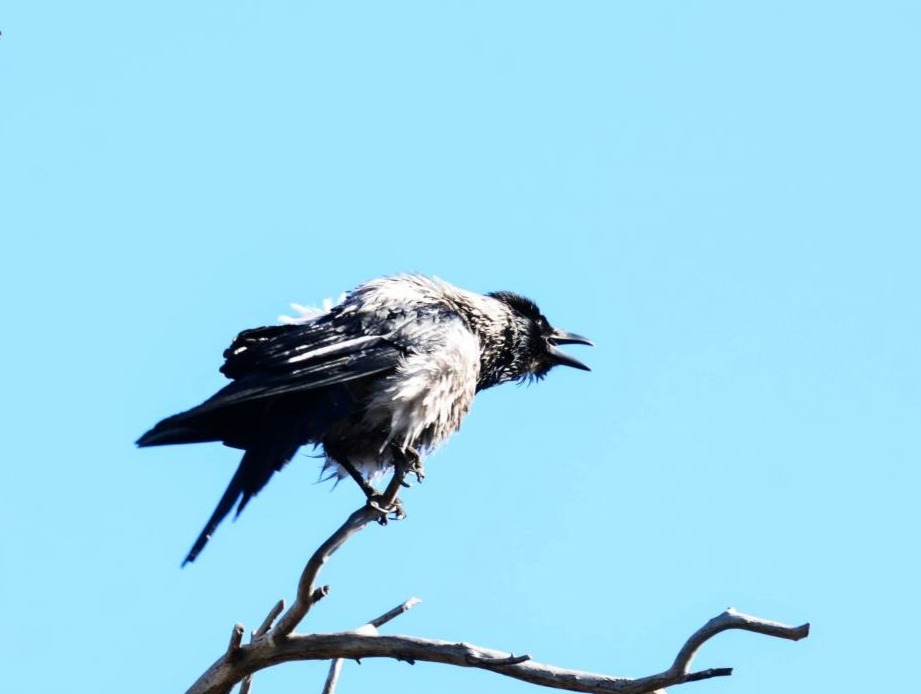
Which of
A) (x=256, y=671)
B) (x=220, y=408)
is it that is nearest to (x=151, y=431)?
(x=220, y=408)

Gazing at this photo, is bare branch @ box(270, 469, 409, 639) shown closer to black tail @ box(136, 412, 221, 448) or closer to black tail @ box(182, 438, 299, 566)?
black tail @ box(182, 438, 299, 566)

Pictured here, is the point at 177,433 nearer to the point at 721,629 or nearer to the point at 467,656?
the point at 467,656

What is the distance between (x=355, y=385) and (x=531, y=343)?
5.64 feet

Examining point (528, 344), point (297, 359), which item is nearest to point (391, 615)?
point (297, 359)

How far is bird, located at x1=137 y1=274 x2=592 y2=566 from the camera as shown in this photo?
5.76 metres

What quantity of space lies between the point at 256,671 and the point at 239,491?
0.74 m

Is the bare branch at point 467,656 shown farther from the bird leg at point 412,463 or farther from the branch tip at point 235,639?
the bird leg at point 412,463

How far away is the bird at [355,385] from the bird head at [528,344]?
16 cm

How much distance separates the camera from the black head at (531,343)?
7676 millimetres

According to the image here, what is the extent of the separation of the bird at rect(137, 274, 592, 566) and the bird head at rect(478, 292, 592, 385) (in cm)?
16

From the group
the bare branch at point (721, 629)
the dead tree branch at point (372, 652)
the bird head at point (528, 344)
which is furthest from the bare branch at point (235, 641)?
the bird head at point (528, 344)

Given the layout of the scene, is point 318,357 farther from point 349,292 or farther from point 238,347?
point 349,292

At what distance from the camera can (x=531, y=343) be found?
7.83 meters

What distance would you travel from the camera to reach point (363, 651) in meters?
4.86
